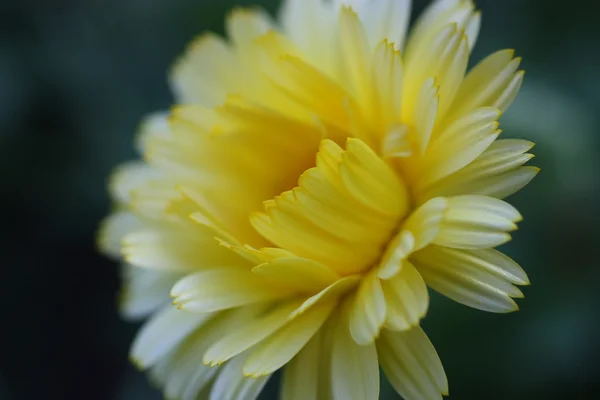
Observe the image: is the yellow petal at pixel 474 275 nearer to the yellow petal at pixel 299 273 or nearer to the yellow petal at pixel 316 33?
the yellow petal at pixel 299 273

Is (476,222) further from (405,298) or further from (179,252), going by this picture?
(179,252)

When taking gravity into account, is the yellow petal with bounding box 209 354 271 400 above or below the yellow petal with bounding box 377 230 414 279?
below

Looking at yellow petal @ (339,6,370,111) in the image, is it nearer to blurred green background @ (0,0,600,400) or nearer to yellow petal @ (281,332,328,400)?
yellow petal @ (281,332,328,400)

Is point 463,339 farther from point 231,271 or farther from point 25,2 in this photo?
point 25,2

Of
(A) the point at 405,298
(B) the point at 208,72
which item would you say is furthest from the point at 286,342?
(B) the point at 208,72

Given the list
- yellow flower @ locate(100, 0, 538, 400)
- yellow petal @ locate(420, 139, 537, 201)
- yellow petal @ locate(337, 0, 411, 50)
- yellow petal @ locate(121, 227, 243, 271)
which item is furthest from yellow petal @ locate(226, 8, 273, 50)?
yellow petal @ locate(420, 139, 537, 201)

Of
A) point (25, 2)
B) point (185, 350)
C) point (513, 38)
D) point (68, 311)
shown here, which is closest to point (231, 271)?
point (185, 350)

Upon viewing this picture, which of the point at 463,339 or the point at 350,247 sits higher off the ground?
the point at 350,247
